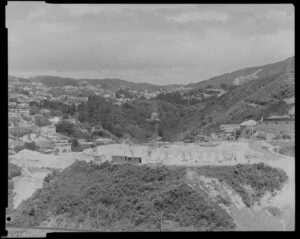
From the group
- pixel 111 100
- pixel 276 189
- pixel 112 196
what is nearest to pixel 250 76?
pixel 111 100

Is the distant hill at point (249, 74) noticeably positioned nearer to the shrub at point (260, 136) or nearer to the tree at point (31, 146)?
the shrub at point (260, 136)

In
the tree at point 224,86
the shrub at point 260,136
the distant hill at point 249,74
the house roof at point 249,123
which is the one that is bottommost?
the shrub at point 260,136

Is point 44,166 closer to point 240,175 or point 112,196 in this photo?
point 112,196

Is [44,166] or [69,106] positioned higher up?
[69,106]

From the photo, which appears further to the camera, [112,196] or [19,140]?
[19,140]

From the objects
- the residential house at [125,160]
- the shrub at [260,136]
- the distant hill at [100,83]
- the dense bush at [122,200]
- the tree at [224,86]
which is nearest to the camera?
the dense bush at [122,200]

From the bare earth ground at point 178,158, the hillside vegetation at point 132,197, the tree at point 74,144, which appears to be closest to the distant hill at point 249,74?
the bare earth ground at point 178,158
